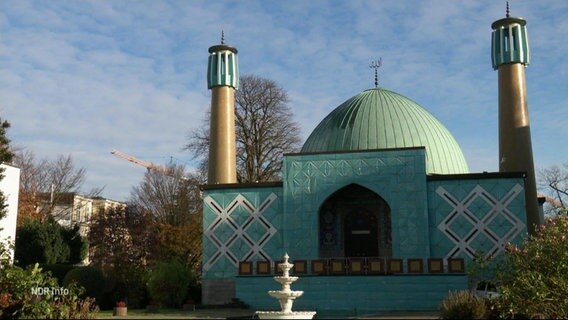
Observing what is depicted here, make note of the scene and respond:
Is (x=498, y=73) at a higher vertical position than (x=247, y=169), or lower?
higher

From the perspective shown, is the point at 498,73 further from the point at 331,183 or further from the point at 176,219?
the point at 176,219

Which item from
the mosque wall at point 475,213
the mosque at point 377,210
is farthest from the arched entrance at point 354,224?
the mosque wall at point 475,213

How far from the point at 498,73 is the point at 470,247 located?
31.2 feet

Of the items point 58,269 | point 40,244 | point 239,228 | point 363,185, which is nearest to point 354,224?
point 363,185

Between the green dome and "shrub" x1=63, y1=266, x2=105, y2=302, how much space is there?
1161 centimetres

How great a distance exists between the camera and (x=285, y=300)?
1655 centimetres

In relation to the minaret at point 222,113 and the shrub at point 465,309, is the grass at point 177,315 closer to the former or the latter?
the shrub at point 465,309

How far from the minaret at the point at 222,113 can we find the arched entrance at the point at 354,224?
614 cm

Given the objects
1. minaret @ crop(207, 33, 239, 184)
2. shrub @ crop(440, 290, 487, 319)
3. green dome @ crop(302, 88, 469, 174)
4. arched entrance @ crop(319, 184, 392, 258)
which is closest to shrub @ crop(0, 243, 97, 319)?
shrub @ crop(440, 290, 487, 319)

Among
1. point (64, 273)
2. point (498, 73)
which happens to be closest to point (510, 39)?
point (498, 73)

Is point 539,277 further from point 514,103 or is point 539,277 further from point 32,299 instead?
point 514,103

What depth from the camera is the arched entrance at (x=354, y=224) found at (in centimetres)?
2730

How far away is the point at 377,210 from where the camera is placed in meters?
27.6

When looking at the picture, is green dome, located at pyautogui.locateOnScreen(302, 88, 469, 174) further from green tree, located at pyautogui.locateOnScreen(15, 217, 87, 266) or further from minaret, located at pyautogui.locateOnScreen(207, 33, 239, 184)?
green tree, located at pyautogui.locateOnScreen(15, 217, 87, 266)
